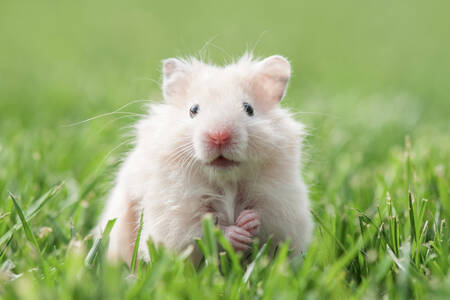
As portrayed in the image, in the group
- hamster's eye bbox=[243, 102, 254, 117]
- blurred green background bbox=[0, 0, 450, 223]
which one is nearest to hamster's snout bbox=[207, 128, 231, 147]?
hamster's eye bbox=[243, 102, 254, 117]

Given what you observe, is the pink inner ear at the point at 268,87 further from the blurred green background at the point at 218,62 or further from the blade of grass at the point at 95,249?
the blade of grass at the point at 95,249

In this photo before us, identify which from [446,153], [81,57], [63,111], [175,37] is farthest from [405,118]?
[175,37]

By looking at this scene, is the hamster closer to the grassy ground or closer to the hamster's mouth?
the hamster's mouth

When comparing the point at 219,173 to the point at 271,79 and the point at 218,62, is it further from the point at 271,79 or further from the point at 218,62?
the point at 218,62

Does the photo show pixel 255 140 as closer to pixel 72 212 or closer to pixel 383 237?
pixel 383 237

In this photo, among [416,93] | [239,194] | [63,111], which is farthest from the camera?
[416,93]

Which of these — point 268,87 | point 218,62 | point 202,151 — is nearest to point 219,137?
point 202,151
